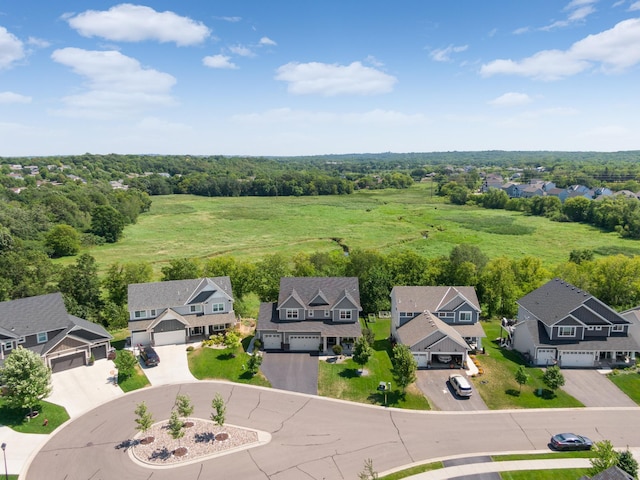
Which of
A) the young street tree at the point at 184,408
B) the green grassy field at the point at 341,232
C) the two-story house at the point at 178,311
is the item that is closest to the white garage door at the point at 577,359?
the two-story house at the point at 178,311

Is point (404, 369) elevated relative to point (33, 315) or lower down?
lower down

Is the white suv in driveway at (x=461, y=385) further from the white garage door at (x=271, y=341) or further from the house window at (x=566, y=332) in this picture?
the white garage door at (x=271, y=341)

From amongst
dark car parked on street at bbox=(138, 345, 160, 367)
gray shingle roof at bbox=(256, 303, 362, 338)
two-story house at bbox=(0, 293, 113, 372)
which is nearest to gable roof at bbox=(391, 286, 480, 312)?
gray shingle roof at bbox=(256, 303, 362, 338)

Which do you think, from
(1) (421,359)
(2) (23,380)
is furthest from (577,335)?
(2) (23,380)

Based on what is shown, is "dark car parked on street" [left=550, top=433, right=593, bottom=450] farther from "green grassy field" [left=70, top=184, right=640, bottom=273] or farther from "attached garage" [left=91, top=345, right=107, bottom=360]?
"green grassy field" [left=70, top=184, right=640, bottom=273]

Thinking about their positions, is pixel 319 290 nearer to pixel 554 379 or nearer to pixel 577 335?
pixel 554 379

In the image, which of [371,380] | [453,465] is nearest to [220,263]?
[371,380]

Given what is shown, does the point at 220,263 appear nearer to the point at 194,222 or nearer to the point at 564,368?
the point at 564,368
